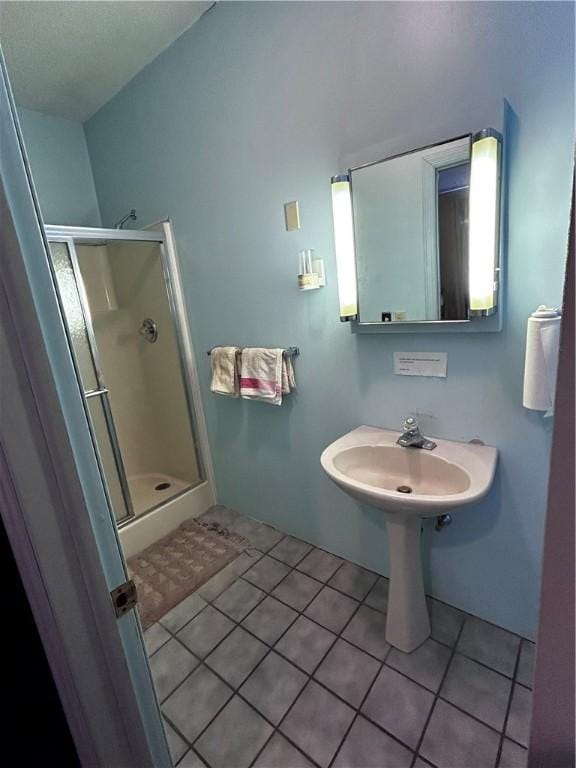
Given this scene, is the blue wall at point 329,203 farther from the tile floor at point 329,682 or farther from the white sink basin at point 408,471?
the tile floor at point 329,682

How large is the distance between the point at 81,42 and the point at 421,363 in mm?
2228

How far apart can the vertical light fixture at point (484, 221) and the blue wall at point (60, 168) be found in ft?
8.25

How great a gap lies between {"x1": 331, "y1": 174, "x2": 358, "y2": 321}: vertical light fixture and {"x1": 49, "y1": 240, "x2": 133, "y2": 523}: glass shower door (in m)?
1.31

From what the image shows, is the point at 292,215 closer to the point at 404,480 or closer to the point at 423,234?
the point at 423,234

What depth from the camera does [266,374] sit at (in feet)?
6.06

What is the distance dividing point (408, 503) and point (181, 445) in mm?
1938

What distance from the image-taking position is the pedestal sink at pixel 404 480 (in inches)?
49.4

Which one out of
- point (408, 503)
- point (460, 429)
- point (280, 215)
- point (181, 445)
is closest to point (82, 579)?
point (408, 503)

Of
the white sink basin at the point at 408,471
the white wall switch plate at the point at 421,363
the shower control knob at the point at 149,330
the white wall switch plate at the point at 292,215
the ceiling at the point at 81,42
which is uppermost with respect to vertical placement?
the ceiling at the point at 81,42

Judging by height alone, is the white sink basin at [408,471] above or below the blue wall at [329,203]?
below

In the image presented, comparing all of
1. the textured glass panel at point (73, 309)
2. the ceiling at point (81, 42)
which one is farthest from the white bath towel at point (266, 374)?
the ceiling at point (81, 42)

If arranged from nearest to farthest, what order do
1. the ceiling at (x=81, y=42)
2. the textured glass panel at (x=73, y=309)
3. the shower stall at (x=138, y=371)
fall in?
the ceiling at (x=81, y=42) < the textured glass panel at (x=73, y=309) < the shower stall at (x=138, y=371)

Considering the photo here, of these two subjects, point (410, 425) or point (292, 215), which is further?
point (292, 215)

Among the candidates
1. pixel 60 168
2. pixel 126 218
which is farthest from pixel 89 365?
pixel 60 168
